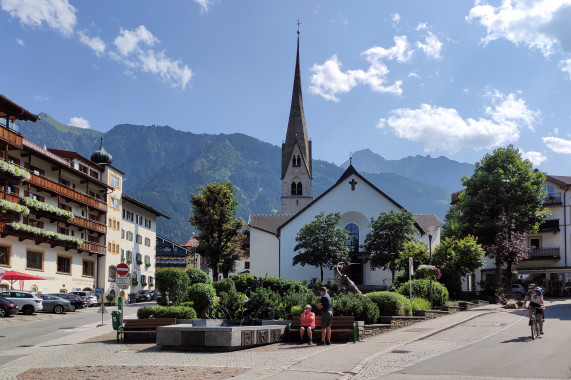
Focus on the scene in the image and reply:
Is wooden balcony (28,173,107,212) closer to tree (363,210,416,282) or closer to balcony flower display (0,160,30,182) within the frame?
balcony flower display (0,160,30,182)

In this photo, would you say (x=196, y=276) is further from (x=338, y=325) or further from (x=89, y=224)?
(x=89, y=224)

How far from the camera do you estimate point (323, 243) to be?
55.1 meters

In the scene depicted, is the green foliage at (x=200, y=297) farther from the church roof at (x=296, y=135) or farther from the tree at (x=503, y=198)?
the church roof at (x=296, y=135)

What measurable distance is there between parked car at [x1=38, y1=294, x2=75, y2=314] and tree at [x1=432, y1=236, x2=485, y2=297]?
80.3ft

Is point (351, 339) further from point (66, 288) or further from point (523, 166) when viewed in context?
point (66, 288)

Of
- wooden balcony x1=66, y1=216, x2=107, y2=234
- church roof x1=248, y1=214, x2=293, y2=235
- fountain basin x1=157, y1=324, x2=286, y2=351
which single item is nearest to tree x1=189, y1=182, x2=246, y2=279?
church roof x1=248, y1=214, x2=293, y2=235

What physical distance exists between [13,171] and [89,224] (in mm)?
18844

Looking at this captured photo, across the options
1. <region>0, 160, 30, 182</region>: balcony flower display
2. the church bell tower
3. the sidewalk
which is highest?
the church bell tower

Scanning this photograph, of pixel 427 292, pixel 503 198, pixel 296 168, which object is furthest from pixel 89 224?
pixel 296 168

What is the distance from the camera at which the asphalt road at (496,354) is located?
12273mm

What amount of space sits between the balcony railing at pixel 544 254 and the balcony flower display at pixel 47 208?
44.1 m

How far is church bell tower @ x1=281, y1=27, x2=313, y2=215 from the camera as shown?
99875 millimetres

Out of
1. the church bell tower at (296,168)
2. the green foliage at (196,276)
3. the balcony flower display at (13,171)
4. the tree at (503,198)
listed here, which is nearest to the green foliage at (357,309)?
the green foliage at (196,276)

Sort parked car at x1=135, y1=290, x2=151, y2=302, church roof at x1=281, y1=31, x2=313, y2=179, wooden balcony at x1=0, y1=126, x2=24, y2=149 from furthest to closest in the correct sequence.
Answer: church roof at x1=281, y1=31, x2=313, y2=179
parked car at x1=135, y1=290, x2=151, y2=302
wooden balcony at x1=0, y1=126, x2=24, y2=149
